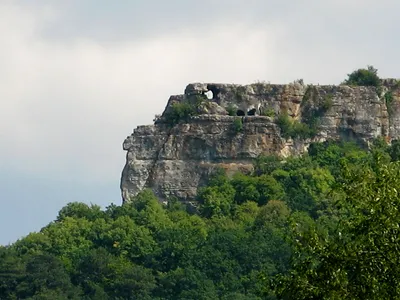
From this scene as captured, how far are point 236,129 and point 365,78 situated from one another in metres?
→ 6.02

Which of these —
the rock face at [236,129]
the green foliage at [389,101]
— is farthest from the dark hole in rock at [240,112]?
the green foliage at [389,101]

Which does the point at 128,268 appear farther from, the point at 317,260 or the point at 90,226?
the point at 317,260

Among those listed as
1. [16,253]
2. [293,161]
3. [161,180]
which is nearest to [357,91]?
[293,161]

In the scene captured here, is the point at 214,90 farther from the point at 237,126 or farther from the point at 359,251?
the point at 359,251

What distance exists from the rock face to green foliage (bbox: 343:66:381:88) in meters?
0.79

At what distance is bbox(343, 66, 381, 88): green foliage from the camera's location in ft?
234

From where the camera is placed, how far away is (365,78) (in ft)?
Result: 235

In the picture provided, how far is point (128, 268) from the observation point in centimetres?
6800

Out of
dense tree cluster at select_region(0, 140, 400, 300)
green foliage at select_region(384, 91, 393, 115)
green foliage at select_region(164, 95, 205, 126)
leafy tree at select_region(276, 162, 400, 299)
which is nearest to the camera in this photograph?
leafy tree at select_region(276, 162, 400, 299)

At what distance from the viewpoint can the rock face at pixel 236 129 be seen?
2712 inches

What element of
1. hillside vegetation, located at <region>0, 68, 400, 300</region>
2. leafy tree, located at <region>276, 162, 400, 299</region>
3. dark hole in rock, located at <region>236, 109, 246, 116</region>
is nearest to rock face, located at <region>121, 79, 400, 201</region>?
dark hole in rock, located at <region>236, 109, 246, 116</region>

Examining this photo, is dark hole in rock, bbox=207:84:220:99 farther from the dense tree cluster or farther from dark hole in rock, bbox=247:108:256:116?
the dense tree cluster

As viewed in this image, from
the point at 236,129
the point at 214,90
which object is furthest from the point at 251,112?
the point at 236,129

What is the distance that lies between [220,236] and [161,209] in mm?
2424
